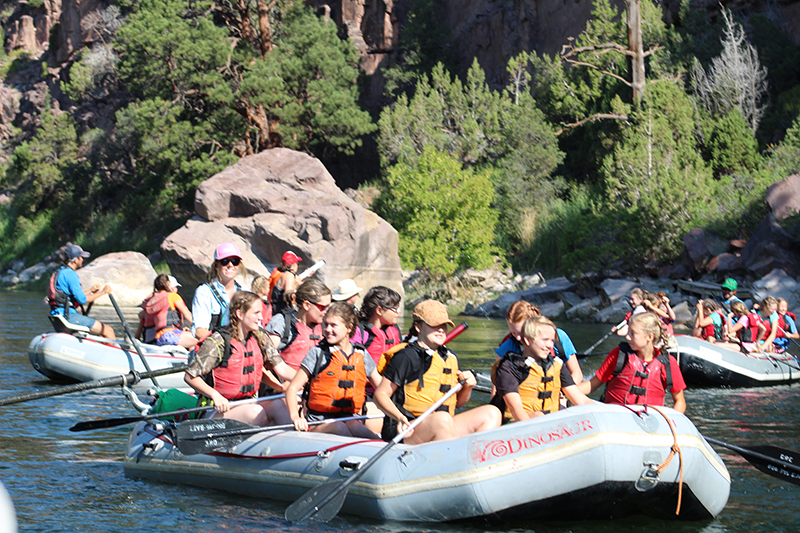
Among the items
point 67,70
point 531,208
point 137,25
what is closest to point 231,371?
point 531,208

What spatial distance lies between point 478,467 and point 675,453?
1136mm

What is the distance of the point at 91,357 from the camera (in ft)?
32.0

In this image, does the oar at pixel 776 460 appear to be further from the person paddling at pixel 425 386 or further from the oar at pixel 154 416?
the oar at pixel 154 416

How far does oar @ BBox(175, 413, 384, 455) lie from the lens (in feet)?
18.1

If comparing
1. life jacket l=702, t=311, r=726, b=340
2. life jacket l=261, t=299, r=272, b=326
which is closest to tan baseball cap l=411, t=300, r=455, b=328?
life jacket l=261, t=299, r=272, b=326

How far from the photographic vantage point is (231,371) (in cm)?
577

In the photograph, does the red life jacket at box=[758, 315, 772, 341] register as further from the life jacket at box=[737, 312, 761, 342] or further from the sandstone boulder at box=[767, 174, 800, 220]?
the sandstone boulder at box=[767, 174, 800, 220]

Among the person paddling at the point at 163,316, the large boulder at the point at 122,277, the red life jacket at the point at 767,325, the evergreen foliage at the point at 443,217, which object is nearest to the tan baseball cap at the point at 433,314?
the person paddling at the point at 163,316

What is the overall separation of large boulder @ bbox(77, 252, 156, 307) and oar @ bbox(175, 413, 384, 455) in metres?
20.2

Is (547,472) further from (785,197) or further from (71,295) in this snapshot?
(785,197)

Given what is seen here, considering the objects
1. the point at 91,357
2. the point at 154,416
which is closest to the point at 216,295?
the point at 154,416

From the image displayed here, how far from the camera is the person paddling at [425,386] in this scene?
5086mm

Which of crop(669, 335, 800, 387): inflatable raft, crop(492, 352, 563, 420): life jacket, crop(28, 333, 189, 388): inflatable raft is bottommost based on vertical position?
crop(669, 335, 800, 387): inflatable raft

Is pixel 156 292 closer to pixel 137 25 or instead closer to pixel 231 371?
pixel 231 371
